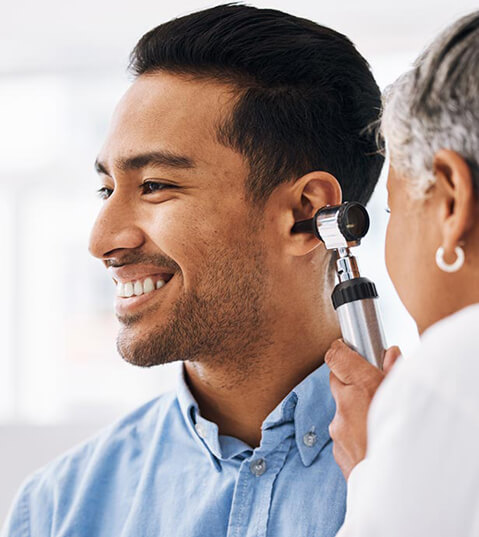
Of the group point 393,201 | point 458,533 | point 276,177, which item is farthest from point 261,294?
point 458,533

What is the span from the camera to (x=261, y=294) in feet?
4.63

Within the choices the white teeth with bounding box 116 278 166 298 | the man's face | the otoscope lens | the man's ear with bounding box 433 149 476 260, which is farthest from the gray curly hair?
the white teeth with bounding box 116 278 166 298

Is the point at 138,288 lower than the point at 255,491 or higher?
higher

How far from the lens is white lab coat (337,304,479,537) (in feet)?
2.31

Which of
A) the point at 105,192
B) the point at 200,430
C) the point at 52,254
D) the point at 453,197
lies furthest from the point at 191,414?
the point at 52,254

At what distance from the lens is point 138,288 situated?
1.41 m

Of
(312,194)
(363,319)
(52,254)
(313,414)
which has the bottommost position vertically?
(313,414)

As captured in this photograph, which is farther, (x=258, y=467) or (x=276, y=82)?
(x=276, y=82)

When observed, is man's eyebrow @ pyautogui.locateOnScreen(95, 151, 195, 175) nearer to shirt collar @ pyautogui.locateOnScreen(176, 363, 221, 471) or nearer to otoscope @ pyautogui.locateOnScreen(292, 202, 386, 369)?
otoscope @ pyautogui.locateOnScreen(292, 202, 386, 369)

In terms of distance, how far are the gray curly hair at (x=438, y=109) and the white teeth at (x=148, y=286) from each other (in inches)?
20.9

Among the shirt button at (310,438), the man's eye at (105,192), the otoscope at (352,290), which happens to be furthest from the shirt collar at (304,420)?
the man's eye at (105,192)

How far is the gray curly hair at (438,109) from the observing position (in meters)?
0.88

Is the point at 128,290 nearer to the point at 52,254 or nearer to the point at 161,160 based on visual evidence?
the point at 161,160

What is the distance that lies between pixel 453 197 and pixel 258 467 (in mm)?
627
